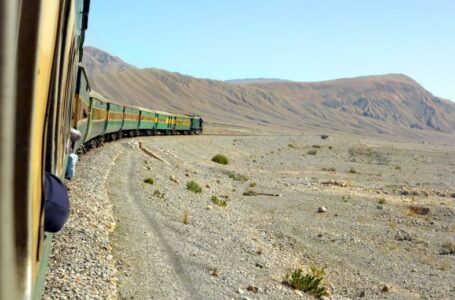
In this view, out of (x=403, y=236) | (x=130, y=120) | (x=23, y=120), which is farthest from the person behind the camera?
(x=130, y=120)

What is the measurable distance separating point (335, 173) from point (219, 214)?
2778cm

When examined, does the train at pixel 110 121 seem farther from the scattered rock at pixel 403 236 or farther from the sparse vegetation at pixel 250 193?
the scattered rock at pixel 403 236

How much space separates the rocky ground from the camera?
9219 millimetres

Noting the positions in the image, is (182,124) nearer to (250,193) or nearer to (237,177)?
(237,177)

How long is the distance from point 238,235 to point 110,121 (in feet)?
51.8

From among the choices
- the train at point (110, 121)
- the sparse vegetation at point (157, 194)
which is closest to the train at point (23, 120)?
the train at point (110, 121)

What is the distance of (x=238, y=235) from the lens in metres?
16.0

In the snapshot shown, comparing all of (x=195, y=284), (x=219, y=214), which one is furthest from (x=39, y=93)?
(x=219, y=214)

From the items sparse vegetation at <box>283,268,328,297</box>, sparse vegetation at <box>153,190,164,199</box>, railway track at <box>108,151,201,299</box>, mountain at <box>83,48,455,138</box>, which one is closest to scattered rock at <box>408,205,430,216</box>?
sparse vegetation at <box>153,190,164,199</box>

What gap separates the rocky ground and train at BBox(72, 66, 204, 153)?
3.84 feet

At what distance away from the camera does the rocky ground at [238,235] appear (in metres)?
9.22

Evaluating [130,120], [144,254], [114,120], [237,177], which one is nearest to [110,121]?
[114,120]

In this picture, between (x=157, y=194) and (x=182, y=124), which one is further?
(x=182, y=124)

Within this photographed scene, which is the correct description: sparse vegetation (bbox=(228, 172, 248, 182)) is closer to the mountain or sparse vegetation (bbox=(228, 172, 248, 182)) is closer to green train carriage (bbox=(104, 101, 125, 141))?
green train carriage (bbox=(104, 101, 125, 141))
